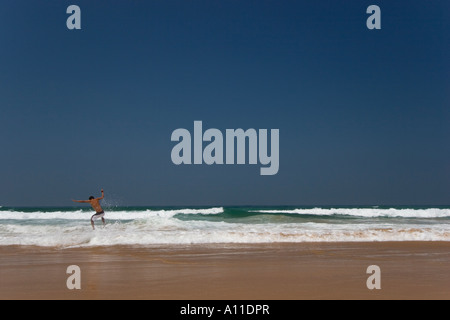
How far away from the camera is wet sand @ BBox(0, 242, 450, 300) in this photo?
20.5 ft

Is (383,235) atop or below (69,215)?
atop

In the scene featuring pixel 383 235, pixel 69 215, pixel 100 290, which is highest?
pixel 100 290

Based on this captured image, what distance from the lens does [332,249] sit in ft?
37.0

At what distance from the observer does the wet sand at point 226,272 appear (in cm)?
625

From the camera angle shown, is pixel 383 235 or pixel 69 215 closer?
pixel 383 235

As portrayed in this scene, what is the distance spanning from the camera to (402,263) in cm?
903

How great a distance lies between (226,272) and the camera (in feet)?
25.7

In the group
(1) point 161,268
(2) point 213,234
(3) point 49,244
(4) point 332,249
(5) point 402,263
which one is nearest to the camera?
(1) point 161,268

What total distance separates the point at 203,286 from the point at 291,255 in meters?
3.89

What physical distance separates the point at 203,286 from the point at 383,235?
9536 mm
